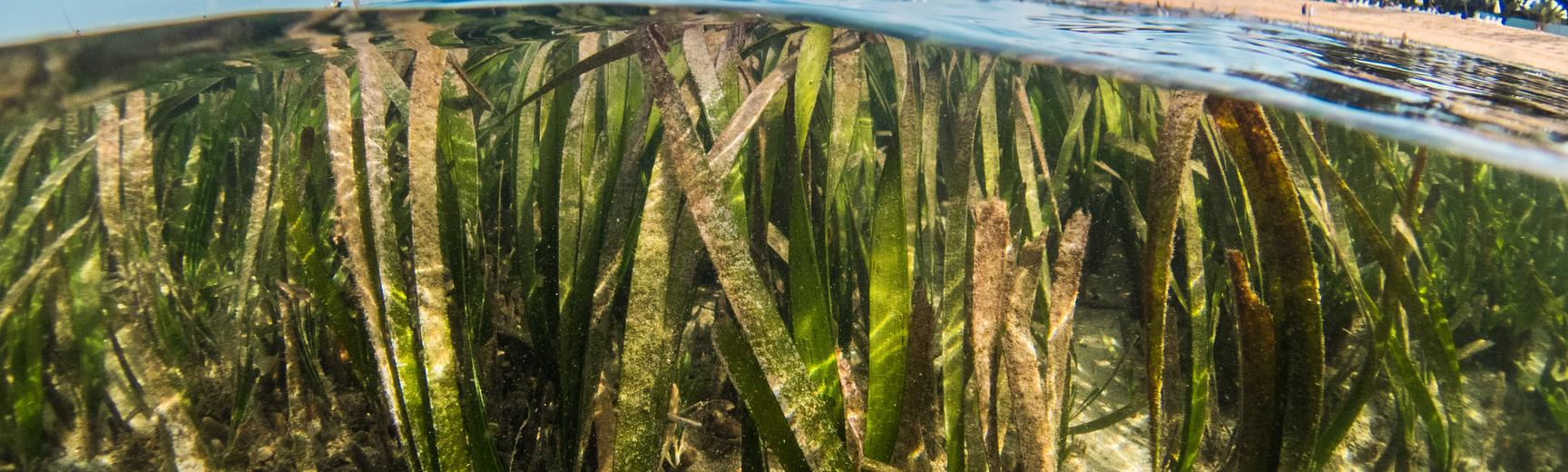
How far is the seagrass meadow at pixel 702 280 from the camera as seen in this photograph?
1.54m

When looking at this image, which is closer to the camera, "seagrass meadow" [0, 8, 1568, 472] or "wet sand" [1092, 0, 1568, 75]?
"seagrass meadow" [0, 8, 1568, 472]

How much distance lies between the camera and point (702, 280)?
3391 mm

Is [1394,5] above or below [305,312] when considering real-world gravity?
above

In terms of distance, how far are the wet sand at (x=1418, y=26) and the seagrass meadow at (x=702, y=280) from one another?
22.9 inches

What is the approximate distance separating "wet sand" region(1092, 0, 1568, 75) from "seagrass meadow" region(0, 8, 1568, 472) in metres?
0.58

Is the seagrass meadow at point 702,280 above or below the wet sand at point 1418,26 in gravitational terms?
below

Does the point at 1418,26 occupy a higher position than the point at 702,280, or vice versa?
the point at 1418,26

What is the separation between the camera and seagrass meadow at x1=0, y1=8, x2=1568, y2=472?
1.54m

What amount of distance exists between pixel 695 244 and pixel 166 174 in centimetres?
378

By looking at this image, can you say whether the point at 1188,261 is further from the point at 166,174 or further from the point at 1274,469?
the point at 166,174

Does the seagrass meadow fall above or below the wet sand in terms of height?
below

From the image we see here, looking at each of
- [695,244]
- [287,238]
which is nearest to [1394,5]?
[695,244]

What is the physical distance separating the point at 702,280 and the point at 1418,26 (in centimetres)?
385

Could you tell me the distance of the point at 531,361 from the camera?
2627 mm
